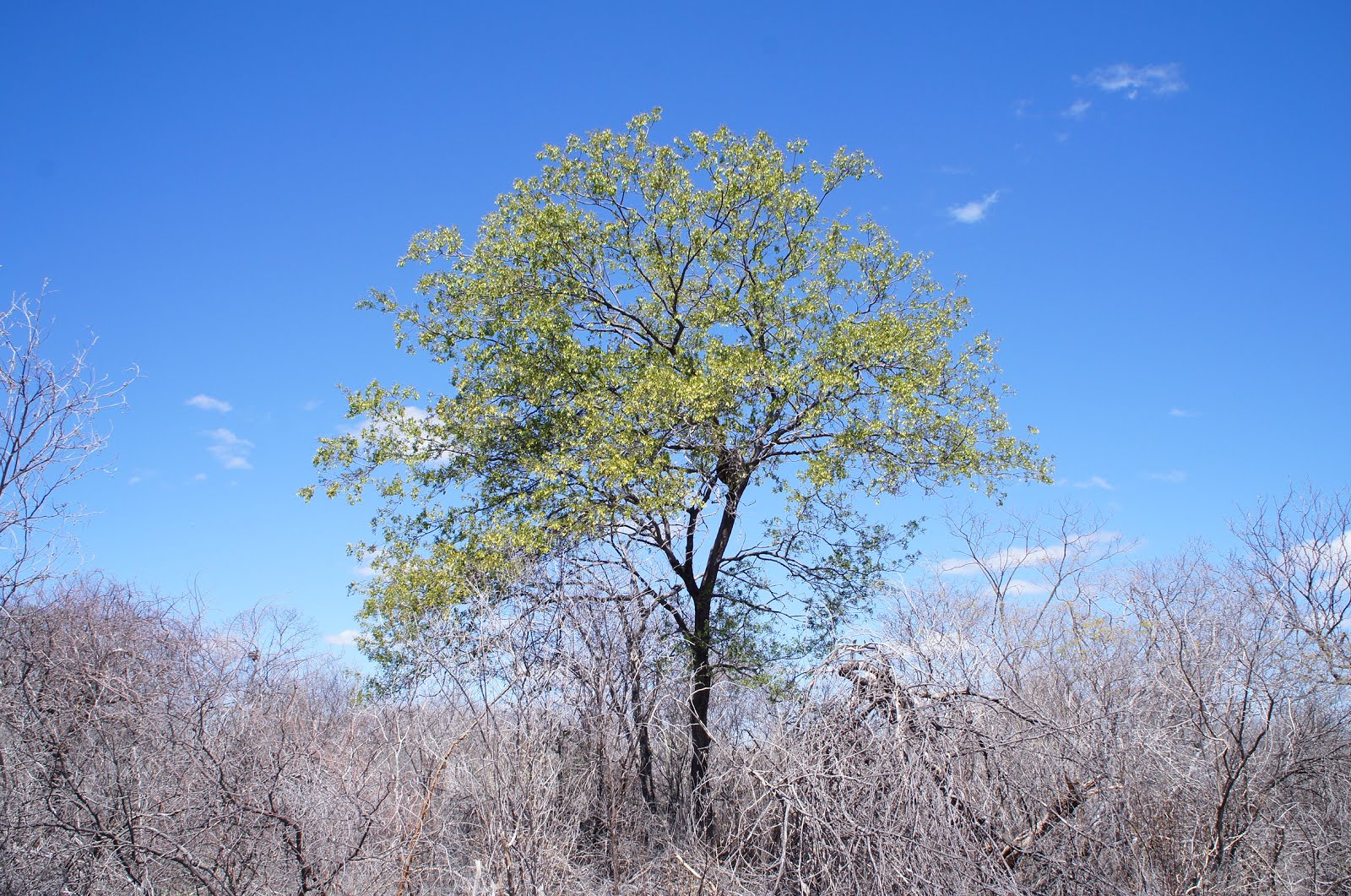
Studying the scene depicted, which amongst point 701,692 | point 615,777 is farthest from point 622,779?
point 701,692

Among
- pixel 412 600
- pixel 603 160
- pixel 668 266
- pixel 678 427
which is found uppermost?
pixel 603 160

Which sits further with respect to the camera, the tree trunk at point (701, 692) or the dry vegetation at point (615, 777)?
the tree trunk at point (701, 692)

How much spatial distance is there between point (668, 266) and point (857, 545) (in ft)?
19.3

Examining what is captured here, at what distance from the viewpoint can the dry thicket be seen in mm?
7629

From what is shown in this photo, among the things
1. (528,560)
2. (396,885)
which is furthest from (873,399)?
(396,885)

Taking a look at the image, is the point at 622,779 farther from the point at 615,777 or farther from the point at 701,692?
the point at 701,692

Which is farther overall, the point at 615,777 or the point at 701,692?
the point at 701,692

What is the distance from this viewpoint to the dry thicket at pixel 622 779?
763 centimetres

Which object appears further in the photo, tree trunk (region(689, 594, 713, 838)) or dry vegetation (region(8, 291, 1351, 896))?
tree trunk (region(689, 594, 713, 838))

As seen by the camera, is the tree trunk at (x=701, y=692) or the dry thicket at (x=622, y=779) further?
the tree trunk at (x=701, y=692)

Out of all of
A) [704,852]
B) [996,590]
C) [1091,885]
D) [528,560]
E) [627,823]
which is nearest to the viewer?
[1091,885]

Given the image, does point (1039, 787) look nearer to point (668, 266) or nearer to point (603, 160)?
point (668, 266)

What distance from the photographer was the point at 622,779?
948 cm

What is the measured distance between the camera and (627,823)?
32.0ft
